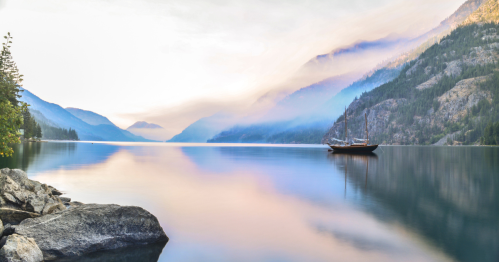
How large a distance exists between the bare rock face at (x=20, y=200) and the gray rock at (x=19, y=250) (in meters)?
4.92

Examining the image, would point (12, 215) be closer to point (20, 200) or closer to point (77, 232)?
point (20, 200)

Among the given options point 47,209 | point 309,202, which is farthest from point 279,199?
point 47,209

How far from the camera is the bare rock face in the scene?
534 inches

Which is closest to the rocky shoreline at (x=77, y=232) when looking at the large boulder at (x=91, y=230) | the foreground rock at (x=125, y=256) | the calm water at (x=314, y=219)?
the large boulder at (x=91, y=230)

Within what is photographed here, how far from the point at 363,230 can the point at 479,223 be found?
6735 mm

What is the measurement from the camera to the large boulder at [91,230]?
35.2 ft

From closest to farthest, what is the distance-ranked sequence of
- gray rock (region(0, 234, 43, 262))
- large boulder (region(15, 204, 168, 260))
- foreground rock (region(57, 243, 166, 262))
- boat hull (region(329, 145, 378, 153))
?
1. gray rock (region(0, 234, 43, 262))
2. foreground rock (region(57, 243, 166, 262))
3. large boulder (region(15, 204, 168, 260))
4. boat hull (region(329, 145, 378, 153))

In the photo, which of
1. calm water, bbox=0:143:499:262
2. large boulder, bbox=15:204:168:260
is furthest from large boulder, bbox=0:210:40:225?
calm water, bbox=0:143:499:262

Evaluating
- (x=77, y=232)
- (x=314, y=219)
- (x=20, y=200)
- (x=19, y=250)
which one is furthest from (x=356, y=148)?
(x=19, y=250)

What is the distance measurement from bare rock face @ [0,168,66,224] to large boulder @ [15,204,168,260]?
2.58 m

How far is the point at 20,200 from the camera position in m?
14.6

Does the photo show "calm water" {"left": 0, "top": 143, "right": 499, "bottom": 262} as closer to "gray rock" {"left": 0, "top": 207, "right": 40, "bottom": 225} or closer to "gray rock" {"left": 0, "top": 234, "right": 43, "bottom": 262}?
"gray rock" {"left": 0, "top": 234, "right": 43, "bottom": 262}

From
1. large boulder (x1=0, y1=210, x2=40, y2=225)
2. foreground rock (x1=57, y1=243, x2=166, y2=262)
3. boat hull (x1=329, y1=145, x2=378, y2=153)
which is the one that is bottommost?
foreground rock (x1=57, y1=243, x2=166, y2=262)

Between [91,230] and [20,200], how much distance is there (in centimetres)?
626
